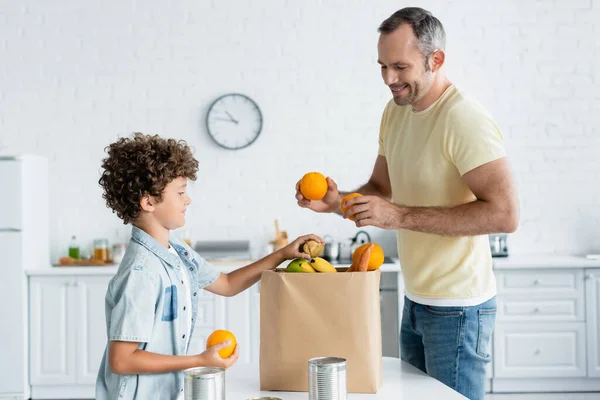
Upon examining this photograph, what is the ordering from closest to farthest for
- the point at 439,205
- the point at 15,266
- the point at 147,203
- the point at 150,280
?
the point at 150,280
the point at 147,203
the point at 439,205
the point at 15,266

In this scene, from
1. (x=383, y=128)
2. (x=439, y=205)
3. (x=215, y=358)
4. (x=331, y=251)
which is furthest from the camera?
(x=331, y=251)

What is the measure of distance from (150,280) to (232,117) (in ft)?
9.77

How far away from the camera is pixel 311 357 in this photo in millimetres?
1617

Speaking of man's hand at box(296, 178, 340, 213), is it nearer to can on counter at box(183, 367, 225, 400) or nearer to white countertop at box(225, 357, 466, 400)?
white countertop at box(225, 357, 466, 400)

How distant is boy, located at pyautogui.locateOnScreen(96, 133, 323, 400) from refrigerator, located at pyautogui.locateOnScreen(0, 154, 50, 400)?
7.91 ft

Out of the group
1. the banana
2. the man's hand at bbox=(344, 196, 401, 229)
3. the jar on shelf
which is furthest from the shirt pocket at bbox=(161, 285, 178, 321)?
the jar on shelf

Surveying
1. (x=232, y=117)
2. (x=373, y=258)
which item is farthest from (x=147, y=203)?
(x=232, y=117)

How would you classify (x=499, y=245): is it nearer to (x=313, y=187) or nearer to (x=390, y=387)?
(x=313, y=187)

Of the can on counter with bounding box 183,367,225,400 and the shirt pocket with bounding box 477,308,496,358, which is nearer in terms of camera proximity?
the can on counter with bounding box 183,367,225,400

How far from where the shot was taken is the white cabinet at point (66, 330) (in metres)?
4.18

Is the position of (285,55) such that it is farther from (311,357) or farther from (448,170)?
(311,357)

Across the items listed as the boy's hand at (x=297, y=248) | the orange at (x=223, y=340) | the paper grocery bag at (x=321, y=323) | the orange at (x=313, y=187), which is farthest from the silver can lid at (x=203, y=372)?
the orange at (x=313, y=187)

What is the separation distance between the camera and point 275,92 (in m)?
4.65

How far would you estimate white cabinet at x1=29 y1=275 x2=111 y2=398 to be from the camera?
4.18 m
